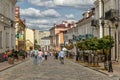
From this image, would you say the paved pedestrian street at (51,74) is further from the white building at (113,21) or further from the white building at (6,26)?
the white building at (6,26)

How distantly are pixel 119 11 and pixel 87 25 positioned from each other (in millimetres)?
35967

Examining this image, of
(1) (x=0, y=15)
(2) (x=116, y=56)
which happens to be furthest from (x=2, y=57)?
(2) (x=116, y=56)

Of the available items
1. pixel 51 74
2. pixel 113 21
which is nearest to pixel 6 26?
pixel 113 21

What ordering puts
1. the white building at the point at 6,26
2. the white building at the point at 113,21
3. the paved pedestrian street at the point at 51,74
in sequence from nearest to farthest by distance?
the paved pedestrian street at the point at 51,74
the white building at the point at 113,21
the white building at the point at 6,26

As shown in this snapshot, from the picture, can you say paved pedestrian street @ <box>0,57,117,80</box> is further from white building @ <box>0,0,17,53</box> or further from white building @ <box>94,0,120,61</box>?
white building @ <box>0,0,17,53</box>

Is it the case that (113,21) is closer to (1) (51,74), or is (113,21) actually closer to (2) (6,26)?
(2) (6,26)

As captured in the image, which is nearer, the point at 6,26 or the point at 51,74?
the point at 51,74

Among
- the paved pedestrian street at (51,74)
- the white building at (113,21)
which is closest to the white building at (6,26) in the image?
the white building at (113,21)

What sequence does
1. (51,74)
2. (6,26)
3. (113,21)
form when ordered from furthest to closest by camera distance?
1. (6,26)
2. (113,21)
3. (51,74)

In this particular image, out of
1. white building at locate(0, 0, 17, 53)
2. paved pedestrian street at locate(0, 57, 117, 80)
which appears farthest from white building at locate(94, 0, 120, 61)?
white building at locate(0, 0, 17, 53)

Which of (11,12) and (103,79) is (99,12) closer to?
(11,12)

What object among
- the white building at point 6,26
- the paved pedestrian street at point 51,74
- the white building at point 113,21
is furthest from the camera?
the white building at point 6,26

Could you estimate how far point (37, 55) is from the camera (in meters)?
44.8

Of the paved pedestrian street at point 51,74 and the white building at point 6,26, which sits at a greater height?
the white building at point 6,26
